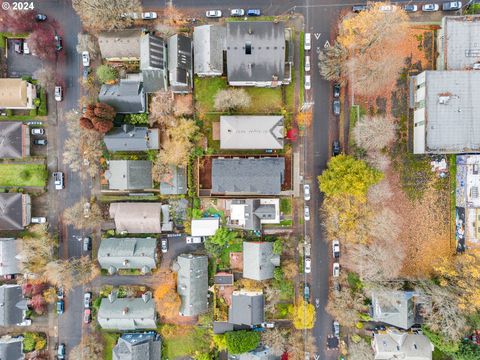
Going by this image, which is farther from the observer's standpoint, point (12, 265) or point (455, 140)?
point (12, 265)

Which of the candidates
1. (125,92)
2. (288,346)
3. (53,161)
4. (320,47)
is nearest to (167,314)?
(288,346)

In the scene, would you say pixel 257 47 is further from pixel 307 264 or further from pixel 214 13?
pixel 307 264

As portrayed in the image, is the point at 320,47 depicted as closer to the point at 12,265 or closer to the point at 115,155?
the point at 115,155

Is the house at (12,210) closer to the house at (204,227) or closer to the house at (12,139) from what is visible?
the house at (12,139)

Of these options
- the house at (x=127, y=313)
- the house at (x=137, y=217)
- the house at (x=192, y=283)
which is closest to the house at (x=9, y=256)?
the house at (x=127, y=313)

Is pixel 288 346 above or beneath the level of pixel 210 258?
beneath

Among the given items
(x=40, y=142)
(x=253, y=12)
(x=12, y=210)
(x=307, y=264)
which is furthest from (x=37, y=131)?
(x=307, y=264)
